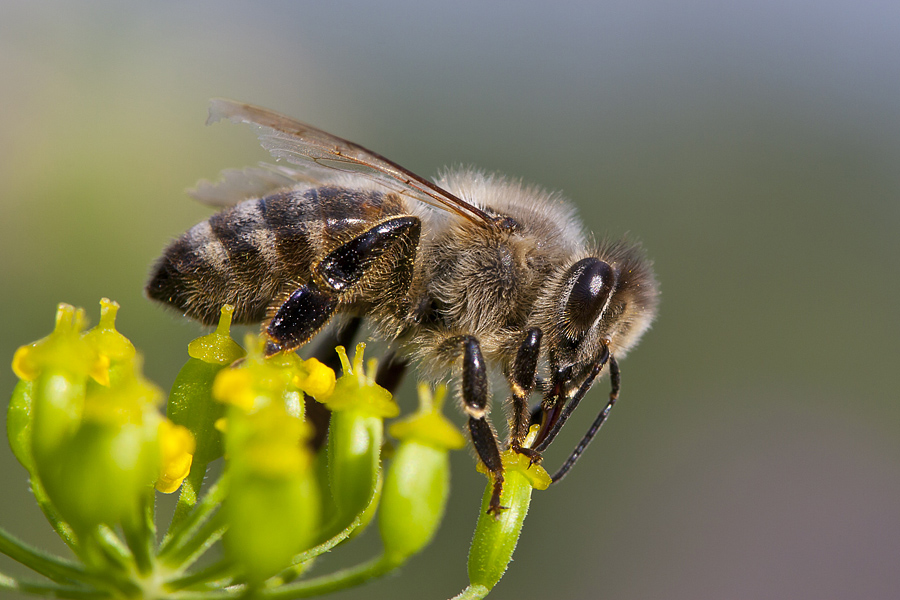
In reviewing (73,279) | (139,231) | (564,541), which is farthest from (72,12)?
(564,541)

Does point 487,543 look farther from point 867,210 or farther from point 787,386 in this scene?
point 867,210

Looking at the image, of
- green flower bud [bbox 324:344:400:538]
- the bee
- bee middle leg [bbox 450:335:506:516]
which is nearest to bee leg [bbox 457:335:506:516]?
bee middle leg [bbox 450:335:506:516]

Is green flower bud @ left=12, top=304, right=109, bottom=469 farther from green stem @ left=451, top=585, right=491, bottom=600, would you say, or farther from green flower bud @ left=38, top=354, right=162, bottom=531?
green stem @ left=451, top=585, right=491, bottom=600

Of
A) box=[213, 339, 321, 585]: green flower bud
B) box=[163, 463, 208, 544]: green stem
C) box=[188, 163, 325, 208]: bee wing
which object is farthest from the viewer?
box=[188, 163, 325, 208]: bee wing

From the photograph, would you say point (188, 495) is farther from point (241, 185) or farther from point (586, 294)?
point (241, 185)

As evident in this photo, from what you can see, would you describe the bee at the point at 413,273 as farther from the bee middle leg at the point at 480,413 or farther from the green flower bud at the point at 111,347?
the green flower bud at the point at 111,347

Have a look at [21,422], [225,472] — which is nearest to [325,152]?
[225,472]
